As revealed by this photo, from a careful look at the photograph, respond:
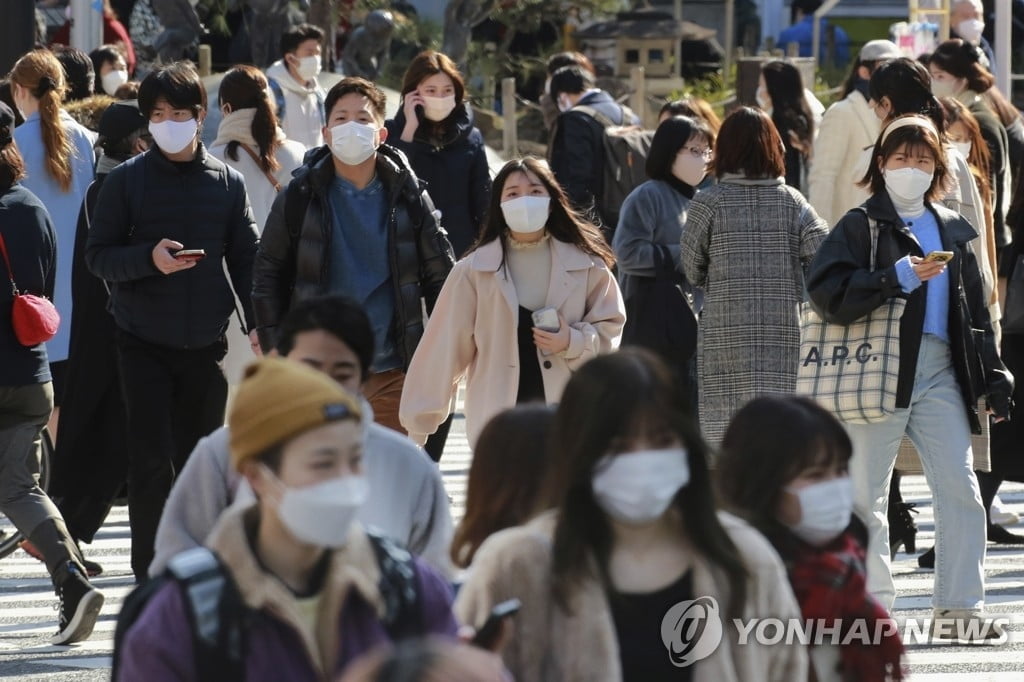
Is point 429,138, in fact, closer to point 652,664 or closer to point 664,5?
point 652,664

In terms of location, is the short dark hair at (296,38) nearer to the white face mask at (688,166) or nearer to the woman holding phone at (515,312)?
the white face mask at (688,166)

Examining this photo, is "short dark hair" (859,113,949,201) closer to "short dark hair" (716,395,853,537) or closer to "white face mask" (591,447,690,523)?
"short dark hair" (716,395,853,537)

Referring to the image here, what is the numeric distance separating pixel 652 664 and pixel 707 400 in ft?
14.7

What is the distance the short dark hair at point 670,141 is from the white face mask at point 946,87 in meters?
2.17

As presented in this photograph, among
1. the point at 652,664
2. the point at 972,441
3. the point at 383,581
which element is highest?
the point at 383,581

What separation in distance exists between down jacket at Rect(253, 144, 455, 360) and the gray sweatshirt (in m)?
3.10

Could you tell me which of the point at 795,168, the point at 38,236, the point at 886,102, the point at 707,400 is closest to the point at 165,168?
the point at 38,236

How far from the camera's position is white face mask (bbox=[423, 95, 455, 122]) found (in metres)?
9.63

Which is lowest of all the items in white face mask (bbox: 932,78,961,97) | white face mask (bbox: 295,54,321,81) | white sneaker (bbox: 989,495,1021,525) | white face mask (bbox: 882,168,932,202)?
white sneaker (bbox: 989,495,1021,525)

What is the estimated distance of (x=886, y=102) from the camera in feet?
28.8

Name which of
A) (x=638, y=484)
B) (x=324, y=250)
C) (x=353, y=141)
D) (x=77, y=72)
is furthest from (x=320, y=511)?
(x=77, y=72)

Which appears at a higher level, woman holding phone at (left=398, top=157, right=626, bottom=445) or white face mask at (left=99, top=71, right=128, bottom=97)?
white face mask at (left=99, top=71, right=128, bottom=97)

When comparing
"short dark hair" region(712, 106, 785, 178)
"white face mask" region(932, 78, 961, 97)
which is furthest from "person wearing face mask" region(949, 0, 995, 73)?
"short dark hair" region(712, 106, 785, 178)

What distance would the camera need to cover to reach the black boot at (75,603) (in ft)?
23.5
